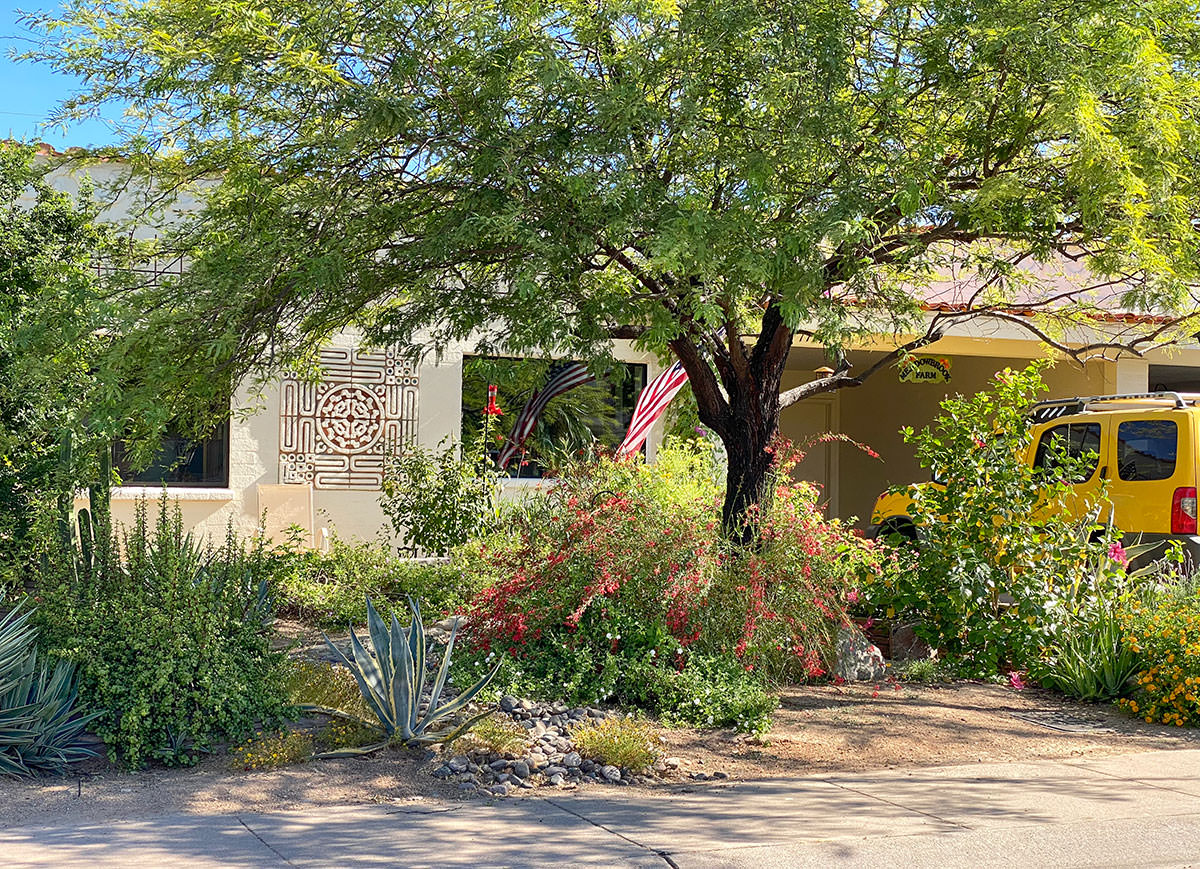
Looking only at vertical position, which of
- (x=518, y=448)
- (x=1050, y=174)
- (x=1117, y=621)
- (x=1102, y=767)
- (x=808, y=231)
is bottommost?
(x=1102, y=767)

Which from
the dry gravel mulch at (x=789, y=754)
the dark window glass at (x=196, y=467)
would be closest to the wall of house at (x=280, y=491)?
the dark window glass at (x=196, y=467)

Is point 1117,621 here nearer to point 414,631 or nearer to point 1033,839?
point 1033,839

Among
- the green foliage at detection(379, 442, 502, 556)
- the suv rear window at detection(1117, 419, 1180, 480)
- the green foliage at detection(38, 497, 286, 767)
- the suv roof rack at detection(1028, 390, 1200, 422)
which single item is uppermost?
the suv roof rack at detection(1028, 390, 1200, 422)

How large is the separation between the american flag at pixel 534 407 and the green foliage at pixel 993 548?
5877mm

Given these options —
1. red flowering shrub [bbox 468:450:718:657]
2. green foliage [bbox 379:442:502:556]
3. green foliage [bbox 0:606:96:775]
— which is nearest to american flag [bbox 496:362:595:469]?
green foliage [bbox 379:442:502:556]

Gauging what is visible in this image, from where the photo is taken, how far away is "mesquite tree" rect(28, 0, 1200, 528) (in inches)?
273

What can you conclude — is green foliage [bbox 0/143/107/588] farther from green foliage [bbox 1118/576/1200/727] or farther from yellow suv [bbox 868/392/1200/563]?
green foliage [bbox 1118/576/1200/727]

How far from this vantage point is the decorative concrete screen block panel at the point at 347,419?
14211 millimetres

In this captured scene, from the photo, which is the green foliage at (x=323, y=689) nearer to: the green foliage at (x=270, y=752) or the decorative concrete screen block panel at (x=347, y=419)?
the green foliage at (x=270, y=752)

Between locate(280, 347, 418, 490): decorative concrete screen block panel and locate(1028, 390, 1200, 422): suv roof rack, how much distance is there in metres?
7.03

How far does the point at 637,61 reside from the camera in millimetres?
7285

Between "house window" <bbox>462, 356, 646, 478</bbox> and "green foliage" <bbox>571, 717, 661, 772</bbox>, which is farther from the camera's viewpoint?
"house window" <bbox>462, 356, 646, 478</bbox>

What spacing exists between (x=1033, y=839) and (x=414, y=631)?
11.8 ft

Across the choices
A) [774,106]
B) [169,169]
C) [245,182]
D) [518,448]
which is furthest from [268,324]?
[518,448]
